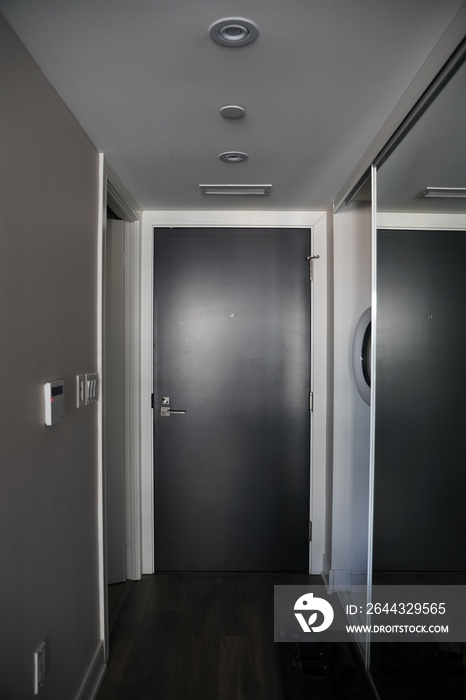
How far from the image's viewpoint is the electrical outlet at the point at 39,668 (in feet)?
5.00

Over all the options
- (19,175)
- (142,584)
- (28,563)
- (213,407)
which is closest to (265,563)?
(142,584)

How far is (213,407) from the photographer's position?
320 centimetres

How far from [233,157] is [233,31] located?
0.91 meters

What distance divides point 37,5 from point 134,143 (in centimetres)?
86

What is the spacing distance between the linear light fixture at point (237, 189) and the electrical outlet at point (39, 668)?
2216 millimetres

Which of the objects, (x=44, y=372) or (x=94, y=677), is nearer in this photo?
(x=44, y=372)

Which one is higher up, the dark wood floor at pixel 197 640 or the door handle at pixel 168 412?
the door handle at pixel 168 412

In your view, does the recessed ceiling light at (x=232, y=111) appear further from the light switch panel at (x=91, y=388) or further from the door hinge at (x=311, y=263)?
the door hinge at (x=311, y=263)

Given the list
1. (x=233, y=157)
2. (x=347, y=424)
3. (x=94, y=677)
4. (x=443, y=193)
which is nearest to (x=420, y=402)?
(x=443, y=193)

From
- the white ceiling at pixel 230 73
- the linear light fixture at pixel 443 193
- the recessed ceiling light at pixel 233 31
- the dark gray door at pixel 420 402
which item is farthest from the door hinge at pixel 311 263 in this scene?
the recessed ceiling light at pixel 233 31

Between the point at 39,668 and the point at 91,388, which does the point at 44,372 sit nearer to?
the point at 91,388

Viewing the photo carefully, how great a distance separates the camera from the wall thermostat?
63.6 inches

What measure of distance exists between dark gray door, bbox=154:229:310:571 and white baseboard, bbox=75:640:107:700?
3.31ft

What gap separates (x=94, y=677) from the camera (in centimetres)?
211
